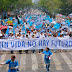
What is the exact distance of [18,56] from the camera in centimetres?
1498

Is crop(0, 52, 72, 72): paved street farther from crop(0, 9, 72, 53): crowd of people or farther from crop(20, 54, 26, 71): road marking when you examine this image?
crop(0, 9, 72, 53): crowd of people

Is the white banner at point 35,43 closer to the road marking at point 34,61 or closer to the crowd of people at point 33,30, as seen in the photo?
the crowd of people at point 33,30

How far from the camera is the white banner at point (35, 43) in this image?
1566cm

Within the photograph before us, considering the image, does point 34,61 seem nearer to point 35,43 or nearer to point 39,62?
point 39,62

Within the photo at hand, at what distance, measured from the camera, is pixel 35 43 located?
15914 millimetres

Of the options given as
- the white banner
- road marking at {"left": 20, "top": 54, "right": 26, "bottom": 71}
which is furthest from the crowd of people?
road marking at {"left": 20, "top": 54, "right": 26, "bottom": 71}

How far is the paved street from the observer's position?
1168cm

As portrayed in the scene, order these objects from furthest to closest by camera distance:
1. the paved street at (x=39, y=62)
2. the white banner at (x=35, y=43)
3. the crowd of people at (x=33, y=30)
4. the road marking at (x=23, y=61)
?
the crowd of people at (x=33, y=30)
the white banner at (x=35, y=43)
the road marking at (x=23, y=61)
the paved street at (x=39, y=62)

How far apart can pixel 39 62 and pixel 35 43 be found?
2935 millimetres

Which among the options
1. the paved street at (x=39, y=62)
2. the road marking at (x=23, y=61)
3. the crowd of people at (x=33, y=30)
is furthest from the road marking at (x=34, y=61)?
the crowd of people at (x=33, y=30)

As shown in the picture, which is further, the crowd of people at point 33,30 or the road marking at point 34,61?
the crowd of people at point 33,30

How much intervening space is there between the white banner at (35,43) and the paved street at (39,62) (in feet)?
1.77

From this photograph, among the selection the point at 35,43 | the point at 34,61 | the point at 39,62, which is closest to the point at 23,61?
the point at 34,61

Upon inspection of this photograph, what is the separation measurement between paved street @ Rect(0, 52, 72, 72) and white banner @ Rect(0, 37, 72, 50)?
0.54 meters
